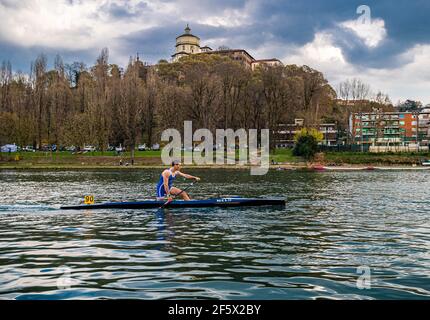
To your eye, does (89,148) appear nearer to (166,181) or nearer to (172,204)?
(166,181)

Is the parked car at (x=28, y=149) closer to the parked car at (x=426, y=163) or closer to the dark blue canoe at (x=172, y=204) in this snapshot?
the parked car at (x=426, y=163)

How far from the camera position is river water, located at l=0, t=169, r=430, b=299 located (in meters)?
9.70

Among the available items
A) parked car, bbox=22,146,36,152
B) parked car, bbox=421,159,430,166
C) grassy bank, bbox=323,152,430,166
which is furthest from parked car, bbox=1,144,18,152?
parked car, bbox=421,159,430,166

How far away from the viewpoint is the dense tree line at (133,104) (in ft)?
298

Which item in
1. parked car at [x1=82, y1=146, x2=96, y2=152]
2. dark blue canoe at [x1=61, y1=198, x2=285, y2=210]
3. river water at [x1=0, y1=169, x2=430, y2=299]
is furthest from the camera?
parked car at [x1=82, y1=146, x2=96, y2=152]

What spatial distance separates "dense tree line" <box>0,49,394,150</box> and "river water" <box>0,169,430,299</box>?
69173mm

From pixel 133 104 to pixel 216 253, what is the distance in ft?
267

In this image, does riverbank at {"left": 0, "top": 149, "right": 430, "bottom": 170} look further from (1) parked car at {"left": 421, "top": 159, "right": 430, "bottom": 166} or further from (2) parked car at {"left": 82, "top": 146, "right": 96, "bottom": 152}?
(2) parked car at {"left": 82, "top": 146, "right": 96, "bottom": 152}

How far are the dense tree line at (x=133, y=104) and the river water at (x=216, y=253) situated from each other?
69173 millimetres

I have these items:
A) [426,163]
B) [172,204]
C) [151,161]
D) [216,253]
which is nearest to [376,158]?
[426,163]

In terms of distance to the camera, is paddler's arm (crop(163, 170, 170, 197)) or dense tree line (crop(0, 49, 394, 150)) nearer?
paddler's arm (crop(163, 170, 170, 197))
